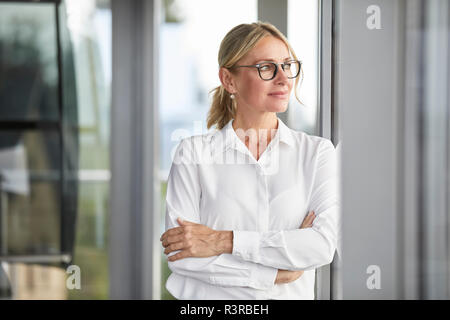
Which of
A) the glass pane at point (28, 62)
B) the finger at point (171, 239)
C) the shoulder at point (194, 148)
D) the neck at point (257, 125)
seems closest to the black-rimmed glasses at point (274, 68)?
the neck at point (257, 125)

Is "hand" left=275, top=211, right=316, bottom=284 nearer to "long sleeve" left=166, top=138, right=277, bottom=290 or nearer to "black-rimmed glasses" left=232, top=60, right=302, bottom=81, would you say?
"long sleeve" left=166, top=138, right=277, bottom=290

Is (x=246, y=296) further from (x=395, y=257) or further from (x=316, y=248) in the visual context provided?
(x=395, y=257)

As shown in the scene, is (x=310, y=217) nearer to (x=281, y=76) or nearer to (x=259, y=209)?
(x=259, y=209)

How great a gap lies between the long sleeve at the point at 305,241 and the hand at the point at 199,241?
3 centimetres

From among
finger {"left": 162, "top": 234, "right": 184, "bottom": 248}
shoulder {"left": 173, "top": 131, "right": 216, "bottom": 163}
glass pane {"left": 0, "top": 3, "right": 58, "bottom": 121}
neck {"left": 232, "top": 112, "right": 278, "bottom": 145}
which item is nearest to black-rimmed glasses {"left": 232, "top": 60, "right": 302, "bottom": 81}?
neck {"left": 232, "top": 112, "right": 278, "bottom": 145}

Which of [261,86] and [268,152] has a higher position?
[261,86]

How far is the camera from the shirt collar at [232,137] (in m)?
1.36

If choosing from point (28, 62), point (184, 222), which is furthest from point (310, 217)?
point (28, 62)

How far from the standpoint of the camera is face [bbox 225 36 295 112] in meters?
1.31

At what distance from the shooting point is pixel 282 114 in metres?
1.37

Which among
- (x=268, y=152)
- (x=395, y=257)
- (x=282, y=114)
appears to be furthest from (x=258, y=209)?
(x=395, y=257)

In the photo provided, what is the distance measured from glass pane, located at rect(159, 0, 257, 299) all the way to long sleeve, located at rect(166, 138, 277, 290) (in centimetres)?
11
